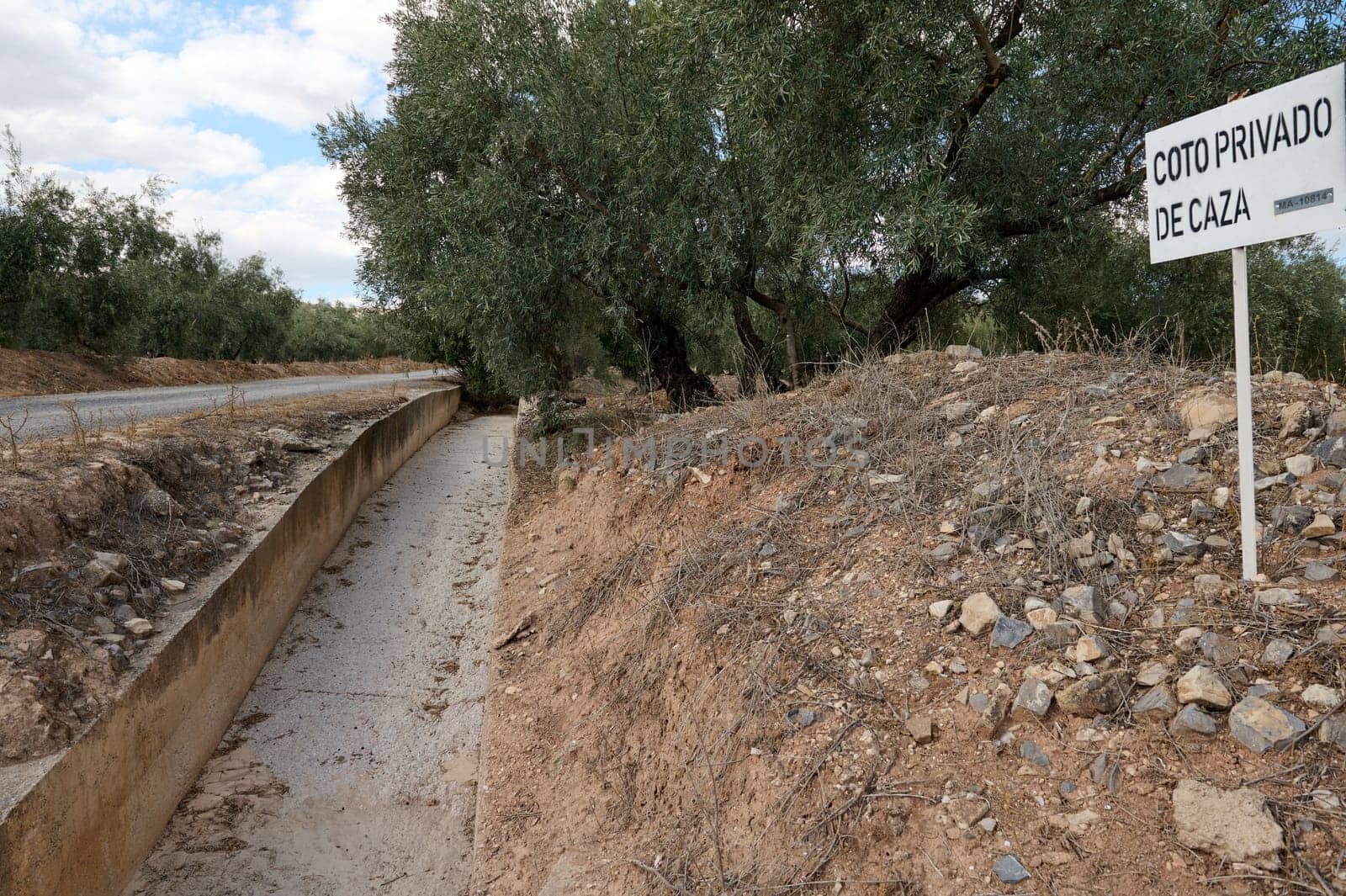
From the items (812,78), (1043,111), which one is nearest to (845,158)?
(812,78)

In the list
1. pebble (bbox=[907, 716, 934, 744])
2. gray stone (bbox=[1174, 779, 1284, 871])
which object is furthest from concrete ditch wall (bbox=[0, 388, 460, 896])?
gray stone (bbox=[1174, 779, 1284, 871])

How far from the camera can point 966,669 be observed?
340cm

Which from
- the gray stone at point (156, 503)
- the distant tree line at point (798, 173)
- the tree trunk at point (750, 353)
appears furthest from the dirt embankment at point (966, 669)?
the tree trunk at point (750, 353)

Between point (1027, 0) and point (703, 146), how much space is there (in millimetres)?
3732

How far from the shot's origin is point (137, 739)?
14.9 feet

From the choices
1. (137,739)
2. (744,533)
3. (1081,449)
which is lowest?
(137,739)

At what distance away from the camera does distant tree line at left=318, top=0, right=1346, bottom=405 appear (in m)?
7.01

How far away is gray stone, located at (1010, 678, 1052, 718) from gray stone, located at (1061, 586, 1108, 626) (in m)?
0.43

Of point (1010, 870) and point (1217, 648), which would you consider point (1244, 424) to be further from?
point (1010, 870)

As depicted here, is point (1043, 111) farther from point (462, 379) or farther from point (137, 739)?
point (462, 379)

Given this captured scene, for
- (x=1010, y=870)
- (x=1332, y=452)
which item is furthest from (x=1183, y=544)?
(x=1010, y=870)

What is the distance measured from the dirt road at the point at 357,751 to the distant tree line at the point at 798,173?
3805mm

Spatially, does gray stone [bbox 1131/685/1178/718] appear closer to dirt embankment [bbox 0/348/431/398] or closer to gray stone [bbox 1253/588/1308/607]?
gray stone [bbox 1253/588/1308/607]

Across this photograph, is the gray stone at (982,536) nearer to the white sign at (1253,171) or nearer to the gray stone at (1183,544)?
the gray stone at (1183,544)
